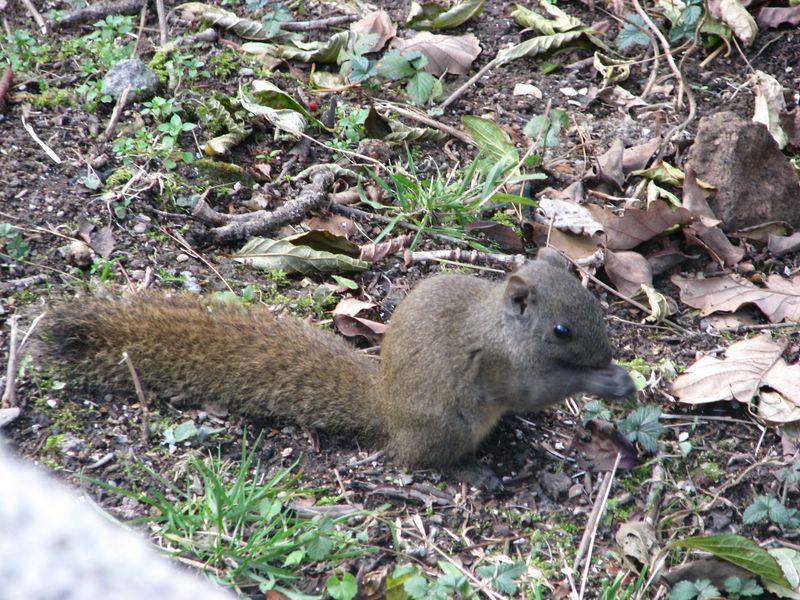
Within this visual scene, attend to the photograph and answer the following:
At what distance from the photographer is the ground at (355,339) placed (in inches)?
135

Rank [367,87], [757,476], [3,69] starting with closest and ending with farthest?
[757,476] < [3,69] < [367,87]

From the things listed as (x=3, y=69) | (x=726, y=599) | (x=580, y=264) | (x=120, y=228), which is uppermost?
(x=3, y=69)

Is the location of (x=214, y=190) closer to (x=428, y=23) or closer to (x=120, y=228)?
(x=120, y=228)

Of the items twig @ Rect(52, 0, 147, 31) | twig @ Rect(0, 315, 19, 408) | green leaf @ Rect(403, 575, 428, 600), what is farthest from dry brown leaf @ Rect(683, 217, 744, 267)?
twig @ Rect(52, 0, 147, 31)

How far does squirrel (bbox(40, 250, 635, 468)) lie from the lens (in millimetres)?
3713

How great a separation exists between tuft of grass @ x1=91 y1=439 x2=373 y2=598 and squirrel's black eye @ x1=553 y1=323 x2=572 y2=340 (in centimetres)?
121

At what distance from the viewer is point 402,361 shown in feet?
12.5

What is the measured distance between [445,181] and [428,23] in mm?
1573

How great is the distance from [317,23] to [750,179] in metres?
3.09

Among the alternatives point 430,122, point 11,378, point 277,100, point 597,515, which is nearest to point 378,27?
point 430,122

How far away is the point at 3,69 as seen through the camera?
5.23m

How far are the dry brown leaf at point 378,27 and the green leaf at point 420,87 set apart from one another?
560mm

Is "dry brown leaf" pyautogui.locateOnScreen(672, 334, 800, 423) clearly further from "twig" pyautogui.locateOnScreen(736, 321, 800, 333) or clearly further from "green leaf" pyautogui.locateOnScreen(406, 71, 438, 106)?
"green leaf" pyautogui.locateOnScreen(406, 71, 438, 106)

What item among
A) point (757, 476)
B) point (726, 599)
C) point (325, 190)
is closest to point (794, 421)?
point (757, 476)
